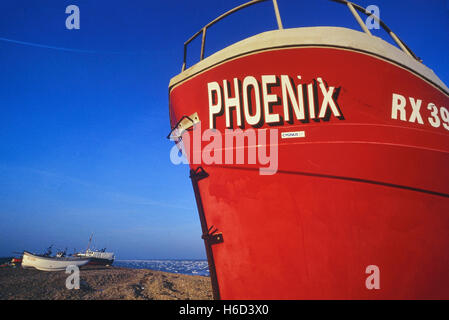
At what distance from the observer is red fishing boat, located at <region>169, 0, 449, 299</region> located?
7.14 ft

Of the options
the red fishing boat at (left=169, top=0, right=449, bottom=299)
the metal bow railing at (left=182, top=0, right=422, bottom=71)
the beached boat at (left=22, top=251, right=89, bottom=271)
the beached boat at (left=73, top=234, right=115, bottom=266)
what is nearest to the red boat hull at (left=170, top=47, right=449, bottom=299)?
the red fishing boat at (left=169, top=0, right=449, bottom=299)

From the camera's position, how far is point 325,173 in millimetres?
2381

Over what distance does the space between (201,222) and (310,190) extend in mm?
1502

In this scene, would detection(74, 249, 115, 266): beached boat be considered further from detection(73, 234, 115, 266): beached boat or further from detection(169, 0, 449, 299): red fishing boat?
detection(169, 0, 449, 299): red fishing boat

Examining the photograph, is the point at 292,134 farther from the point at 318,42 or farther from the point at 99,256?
the point at 99,256

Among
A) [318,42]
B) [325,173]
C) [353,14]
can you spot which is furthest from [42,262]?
[353,14]

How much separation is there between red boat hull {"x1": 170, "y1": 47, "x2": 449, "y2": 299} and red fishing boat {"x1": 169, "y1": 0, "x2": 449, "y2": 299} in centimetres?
1

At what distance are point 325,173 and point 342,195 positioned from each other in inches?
11.7

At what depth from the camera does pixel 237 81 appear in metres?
2.65

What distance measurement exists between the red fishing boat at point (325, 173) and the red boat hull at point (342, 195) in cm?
1

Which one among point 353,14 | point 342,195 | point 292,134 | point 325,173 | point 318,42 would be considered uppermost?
point 353,14

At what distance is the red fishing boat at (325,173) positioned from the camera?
218 centimetres

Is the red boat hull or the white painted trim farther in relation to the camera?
the white painted trim
